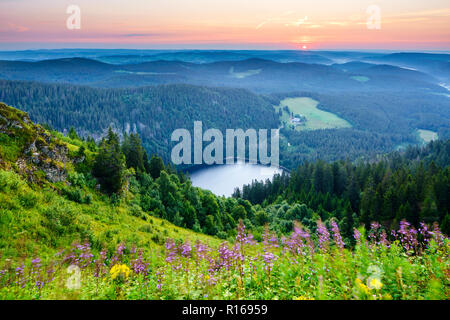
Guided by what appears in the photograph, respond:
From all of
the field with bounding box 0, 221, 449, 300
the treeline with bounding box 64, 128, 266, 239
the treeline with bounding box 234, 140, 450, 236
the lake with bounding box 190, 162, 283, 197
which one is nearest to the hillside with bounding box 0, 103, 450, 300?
the field with bounding box 0, 221, 449, 300

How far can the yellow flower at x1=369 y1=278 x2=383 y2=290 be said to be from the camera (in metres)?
5.43

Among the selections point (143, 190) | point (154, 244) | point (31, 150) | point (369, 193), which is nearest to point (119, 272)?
point (154, 244)

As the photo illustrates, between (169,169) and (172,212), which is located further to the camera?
(169,169)

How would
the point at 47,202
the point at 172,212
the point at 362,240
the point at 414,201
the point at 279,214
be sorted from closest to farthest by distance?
the point at 362,240 → the point at 47,202 → the point at 172,212 → the point at 414,201 → the point at 279,214

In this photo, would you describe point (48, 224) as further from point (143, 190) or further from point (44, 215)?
point (143, 190)

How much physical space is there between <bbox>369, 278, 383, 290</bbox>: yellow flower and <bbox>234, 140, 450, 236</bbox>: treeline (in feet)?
105

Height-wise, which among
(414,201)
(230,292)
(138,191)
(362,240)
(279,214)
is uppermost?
(362,240)

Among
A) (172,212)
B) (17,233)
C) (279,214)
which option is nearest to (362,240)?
(17,233)

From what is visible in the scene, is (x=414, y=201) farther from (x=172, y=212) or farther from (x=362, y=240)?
(x=362, y=240)

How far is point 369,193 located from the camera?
5575 centimetres

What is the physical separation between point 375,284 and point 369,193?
56.8 meters

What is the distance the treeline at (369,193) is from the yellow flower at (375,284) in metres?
32.0
